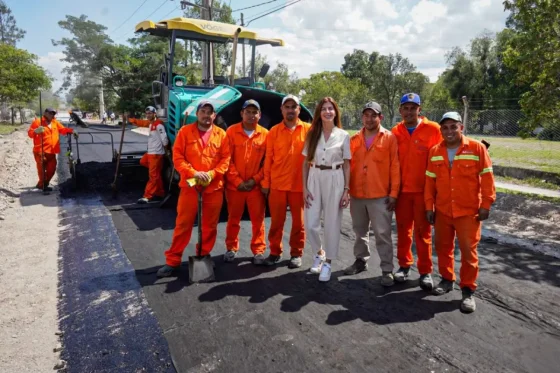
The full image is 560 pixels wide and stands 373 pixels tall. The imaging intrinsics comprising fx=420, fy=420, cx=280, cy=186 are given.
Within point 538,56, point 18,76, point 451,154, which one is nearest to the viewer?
point 451,154

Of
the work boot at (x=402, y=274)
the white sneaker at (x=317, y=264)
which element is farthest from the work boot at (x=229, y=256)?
the work boot at (x=402, y=274)

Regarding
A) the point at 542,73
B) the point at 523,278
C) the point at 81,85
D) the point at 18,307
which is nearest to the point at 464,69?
the point at 542,73

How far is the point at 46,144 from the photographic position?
8227 mm

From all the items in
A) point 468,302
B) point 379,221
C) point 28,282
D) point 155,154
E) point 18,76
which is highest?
point 18,76

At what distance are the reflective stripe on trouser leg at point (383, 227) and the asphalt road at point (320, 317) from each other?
0.75 ft

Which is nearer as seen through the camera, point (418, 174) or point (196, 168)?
point (418, 174)

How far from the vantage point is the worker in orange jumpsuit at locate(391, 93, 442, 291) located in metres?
3.96

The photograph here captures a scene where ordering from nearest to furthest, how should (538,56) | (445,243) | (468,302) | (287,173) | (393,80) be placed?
(468,302), (445,243), (287,173), (538,56), (393,80)

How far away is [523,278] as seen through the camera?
428 cm

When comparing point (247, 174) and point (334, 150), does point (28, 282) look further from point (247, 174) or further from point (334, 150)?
point (334, 150)

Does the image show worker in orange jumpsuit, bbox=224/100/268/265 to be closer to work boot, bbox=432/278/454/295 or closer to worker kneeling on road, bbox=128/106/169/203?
work boot, bbox=432/278/454/295

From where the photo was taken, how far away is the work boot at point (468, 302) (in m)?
3.50

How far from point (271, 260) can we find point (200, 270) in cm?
84

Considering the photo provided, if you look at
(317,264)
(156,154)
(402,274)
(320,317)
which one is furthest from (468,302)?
(156,154)
